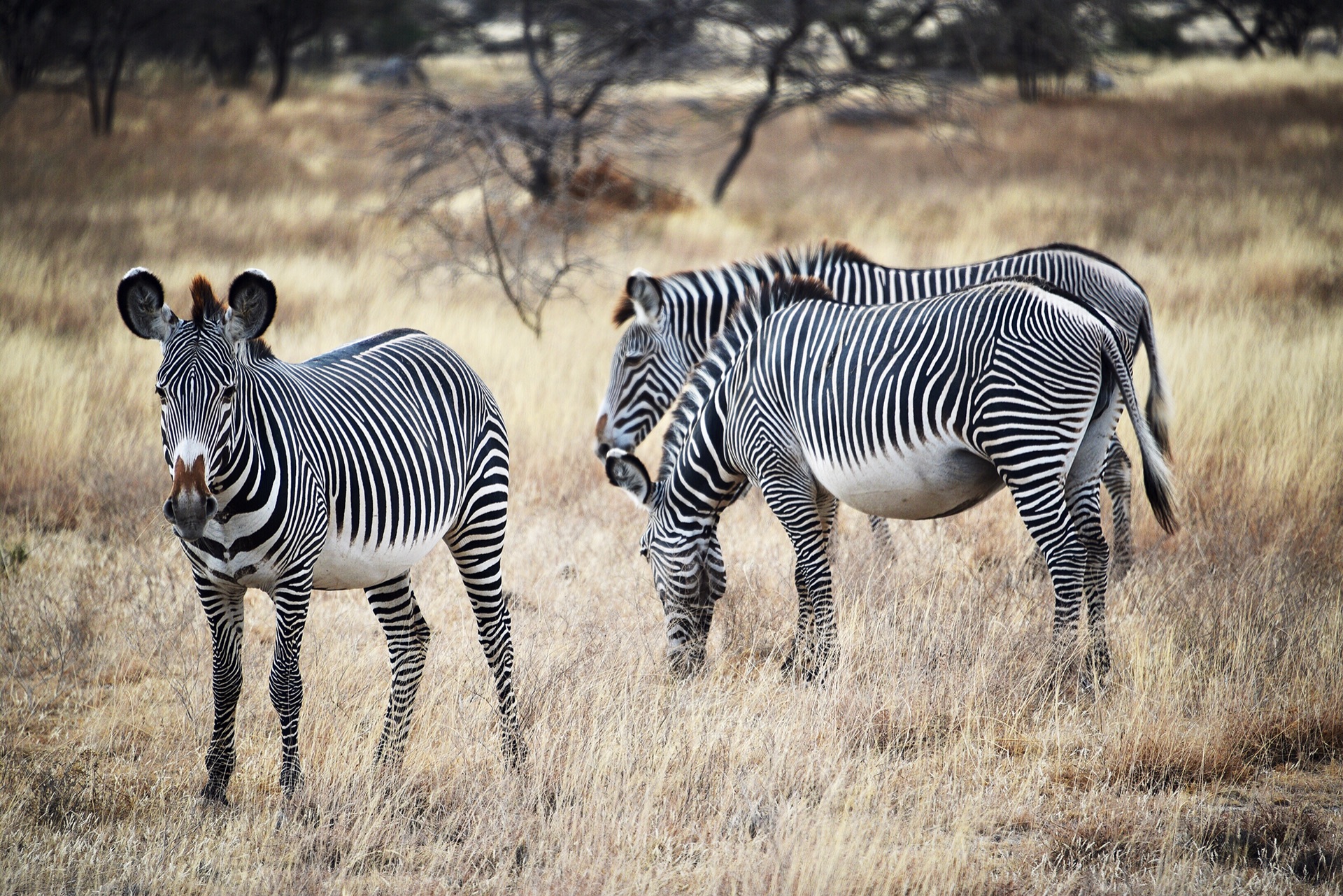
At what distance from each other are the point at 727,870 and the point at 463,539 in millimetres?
1576

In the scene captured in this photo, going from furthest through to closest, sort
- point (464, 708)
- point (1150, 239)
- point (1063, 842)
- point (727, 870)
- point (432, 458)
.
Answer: point (1150, 239)
point (464, 708)
point (432, 458)
point (1063, 842)
point (727, 870)

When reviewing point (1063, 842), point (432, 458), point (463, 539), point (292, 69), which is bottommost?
point (292, 69)

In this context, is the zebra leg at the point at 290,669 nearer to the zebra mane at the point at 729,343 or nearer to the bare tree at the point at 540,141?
the zebra mane at the point at 729,343

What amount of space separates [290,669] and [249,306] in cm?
120

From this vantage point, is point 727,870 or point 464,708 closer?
point 727,870

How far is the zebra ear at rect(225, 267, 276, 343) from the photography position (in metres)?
2.96

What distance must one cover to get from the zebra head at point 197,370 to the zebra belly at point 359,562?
1.73ft

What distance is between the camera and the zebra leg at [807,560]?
4.64 m

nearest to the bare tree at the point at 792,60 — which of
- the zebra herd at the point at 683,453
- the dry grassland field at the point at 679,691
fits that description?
the dry grassland field at the point at 679,691

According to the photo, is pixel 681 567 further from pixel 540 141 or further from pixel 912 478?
pixel 540 141

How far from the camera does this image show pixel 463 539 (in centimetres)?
390

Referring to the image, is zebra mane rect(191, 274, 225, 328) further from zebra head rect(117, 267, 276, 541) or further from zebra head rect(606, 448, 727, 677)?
zebra head rect(606, 448, 727, 677)

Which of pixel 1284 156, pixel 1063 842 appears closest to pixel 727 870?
pixel 1063 842

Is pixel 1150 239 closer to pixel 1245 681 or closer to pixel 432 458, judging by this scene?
pixel 1245 681
